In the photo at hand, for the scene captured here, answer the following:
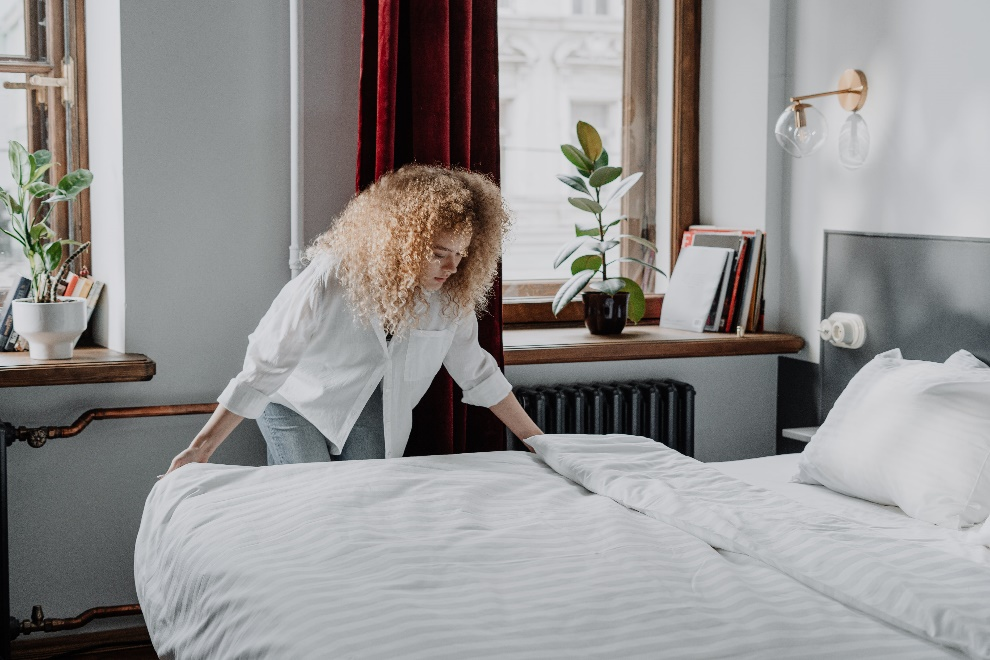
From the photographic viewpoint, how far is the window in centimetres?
280

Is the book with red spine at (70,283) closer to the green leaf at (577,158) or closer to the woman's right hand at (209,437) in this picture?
the woman's right hand at (209,437)

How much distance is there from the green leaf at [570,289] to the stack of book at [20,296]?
49.0 inches

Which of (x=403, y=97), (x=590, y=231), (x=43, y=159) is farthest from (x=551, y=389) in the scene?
(x=43, y=159)

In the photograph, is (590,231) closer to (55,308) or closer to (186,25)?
(186,25)

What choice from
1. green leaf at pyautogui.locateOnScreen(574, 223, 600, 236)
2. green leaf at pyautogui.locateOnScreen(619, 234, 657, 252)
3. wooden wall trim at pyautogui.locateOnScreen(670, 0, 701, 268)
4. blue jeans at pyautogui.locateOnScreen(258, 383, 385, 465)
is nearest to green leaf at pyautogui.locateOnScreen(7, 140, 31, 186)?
blue jeans at pyautogui.locateOnScreen(258, 383, 385, 465)

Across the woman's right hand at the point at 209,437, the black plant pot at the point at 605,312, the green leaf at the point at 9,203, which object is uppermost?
the green leaf at the point at 9,203

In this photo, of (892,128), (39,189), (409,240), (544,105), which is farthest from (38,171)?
(892,128)

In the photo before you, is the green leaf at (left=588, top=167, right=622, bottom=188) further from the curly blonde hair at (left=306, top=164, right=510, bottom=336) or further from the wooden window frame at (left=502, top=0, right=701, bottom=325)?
the curly blonde hair at (left=306, top=164, right=510, bottom=336)

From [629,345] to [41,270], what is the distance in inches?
61.6

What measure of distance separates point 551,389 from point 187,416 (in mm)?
977

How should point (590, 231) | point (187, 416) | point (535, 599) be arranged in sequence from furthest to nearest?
point (590, 231)
point (187, 416)
point (535, 599)

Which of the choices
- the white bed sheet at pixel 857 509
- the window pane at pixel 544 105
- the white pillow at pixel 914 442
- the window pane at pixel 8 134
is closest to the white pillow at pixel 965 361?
the white pillow at pixel 914 442

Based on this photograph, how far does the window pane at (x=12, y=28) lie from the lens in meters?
2.79

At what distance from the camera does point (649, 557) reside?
5.47ft
